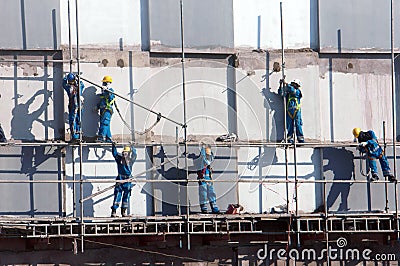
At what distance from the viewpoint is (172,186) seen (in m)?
28.8

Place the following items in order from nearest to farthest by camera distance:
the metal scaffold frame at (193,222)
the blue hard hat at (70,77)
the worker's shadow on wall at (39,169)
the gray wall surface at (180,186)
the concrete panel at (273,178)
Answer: the metal scaffold frame at (193,222), the blue hard hat at (70,77), the worker's shadow on wall at (39,169), the gray wall surface at (180,186), the concrete panel at (273,178)

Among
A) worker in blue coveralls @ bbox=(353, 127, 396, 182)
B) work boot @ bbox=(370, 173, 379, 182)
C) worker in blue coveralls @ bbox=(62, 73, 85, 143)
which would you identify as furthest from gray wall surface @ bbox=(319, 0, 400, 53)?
worker in blue coveralls @ bbox=(62, 73, 85, 143)

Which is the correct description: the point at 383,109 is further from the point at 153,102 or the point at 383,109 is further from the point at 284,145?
the point at 153,102

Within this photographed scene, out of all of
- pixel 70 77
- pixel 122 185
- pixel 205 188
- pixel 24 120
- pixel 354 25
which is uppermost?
pixel 354 25

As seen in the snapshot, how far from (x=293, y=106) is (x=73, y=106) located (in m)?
4.68

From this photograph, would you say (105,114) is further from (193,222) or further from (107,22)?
(193,222)

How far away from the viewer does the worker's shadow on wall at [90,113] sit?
28797mm

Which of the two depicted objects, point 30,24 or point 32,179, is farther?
point 30,24

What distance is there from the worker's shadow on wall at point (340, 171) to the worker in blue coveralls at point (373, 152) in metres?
0.63

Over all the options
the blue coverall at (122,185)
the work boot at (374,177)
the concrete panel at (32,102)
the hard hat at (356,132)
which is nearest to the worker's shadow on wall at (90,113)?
the concrete panel at (32,102)

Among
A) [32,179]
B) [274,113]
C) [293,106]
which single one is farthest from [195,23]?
[32,179]

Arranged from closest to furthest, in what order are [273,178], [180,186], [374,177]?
[180,186] → [374,177] → [273,178]

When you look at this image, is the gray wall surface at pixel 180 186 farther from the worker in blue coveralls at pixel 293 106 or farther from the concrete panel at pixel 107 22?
the concrete panel at pixel 107 22

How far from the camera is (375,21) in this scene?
1184 inches
